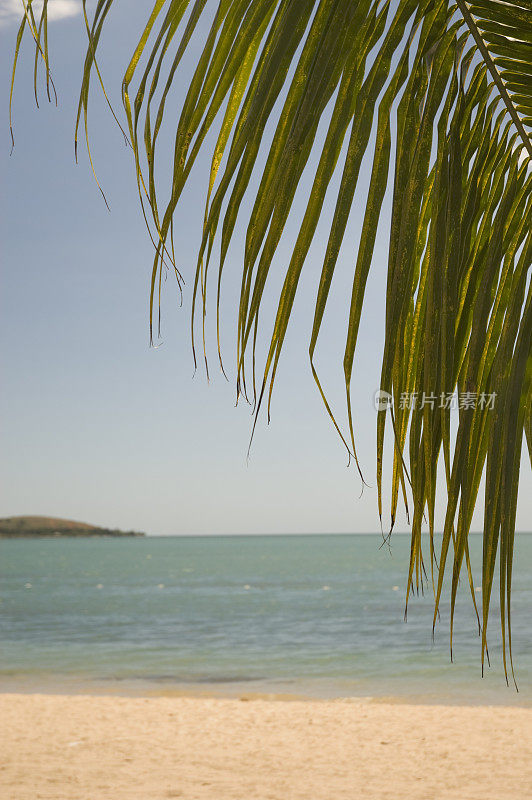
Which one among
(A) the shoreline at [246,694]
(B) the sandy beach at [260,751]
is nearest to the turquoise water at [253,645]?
(A) the shoreline at [246,694]

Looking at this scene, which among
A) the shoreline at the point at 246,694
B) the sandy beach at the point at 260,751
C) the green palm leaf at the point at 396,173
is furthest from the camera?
the shoreline at the point at 246,694

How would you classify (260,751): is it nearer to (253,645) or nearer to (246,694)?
(246,694)

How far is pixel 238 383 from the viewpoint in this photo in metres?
0.63

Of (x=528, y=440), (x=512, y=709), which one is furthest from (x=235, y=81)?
Answer: (x=512, y=709)

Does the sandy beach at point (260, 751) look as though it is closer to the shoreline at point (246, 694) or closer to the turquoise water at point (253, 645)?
the shoreline at point (246, 694)

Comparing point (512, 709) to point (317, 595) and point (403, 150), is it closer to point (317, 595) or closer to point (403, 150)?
point (403, 150)

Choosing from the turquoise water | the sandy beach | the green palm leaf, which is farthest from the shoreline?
the green palm leaf

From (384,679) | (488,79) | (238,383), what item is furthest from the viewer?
(384,679)

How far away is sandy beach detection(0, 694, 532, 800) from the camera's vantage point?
6.46 meters

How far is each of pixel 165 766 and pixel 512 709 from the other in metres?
5.51

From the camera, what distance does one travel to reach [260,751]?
7734 millimetres

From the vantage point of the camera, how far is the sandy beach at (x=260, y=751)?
6.46 m

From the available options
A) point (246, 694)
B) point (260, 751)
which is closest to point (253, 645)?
point (246, 694)

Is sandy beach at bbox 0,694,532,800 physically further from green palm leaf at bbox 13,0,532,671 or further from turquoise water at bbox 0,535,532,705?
green palm leaf at bbox 13,0,532,671
